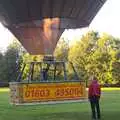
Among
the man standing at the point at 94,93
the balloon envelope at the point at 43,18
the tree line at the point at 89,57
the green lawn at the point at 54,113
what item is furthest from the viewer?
the tree line at the point at 89,57

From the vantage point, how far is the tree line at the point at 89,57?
7450 centimetres

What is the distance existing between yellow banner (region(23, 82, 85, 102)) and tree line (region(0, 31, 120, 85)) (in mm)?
54974

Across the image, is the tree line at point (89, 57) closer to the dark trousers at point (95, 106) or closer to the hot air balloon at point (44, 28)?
the hot air balloon at point (44, 28)

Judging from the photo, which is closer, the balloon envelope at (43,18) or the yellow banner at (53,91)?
the balloon envelope at (43,18)

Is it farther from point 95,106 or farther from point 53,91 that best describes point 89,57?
point 95,106

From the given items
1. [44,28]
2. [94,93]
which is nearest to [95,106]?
[94,93]

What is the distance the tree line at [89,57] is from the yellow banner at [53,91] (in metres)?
55.0

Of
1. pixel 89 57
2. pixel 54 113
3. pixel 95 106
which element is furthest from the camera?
pixel 89 57

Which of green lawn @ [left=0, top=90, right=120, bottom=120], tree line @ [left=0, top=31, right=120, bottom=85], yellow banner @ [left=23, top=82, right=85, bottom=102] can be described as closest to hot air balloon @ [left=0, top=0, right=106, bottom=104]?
yellow banner @ [left=23, top=82, right=85, bottom=102]

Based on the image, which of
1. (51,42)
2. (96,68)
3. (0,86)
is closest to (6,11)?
(51,42)

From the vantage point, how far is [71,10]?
17562 mm

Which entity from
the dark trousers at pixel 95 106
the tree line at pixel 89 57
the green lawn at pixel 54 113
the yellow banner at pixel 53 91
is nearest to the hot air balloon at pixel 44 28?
the yellow banner at pixel 53 91

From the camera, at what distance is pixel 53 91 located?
17641 mm

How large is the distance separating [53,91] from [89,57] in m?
60.1
